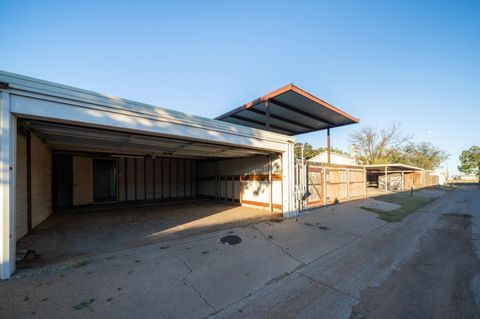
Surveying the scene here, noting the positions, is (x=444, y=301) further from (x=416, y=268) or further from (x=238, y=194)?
(x=238, y=194)

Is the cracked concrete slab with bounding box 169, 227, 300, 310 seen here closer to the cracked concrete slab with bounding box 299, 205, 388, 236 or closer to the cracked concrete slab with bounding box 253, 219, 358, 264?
the cracked concrete slab with bounding box 253, 219, 358, 264

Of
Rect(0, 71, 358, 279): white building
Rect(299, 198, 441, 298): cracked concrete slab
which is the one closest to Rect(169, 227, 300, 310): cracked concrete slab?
Rect(299, 198, 441, 298): cracked concrete slab

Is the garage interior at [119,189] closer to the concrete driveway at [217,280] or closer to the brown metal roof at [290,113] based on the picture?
the concrete driveway at [217,280]

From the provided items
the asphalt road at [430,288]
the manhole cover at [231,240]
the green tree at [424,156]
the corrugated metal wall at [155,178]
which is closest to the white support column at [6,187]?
the manhole cover at [231,240]

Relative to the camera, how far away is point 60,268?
3387 mm

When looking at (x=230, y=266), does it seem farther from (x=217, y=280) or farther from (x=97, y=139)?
(x=97, y=139)

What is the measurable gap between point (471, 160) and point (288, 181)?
2619 inches

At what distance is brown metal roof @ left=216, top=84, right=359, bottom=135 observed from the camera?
8023mm

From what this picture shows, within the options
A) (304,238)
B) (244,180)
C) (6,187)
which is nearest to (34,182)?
(6,187)

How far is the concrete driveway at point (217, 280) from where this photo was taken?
2438mm

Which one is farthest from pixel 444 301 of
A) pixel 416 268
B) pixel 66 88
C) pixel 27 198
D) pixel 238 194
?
pixel 27 198

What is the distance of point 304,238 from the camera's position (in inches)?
205

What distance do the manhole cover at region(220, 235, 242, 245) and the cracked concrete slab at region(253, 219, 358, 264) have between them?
0.83 meters

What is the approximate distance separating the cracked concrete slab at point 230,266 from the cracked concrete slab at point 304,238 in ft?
1.07
